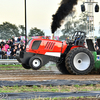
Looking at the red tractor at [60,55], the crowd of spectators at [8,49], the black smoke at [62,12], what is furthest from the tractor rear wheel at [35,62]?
the crowd of spectators at [8,49]

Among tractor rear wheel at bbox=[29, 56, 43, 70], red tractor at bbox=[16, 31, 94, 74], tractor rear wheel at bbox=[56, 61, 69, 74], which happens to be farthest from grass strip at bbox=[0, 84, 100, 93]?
tractor rear wheel at bbox=[56, 61, 69, 74]

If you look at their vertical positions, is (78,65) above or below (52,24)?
below

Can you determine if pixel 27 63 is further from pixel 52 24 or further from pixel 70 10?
pixel 70 10

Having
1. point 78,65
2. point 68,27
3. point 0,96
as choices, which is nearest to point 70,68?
point 78,65

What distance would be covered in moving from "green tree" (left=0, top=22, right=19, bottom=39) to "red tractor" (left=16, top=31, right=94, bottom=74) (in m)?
15.7

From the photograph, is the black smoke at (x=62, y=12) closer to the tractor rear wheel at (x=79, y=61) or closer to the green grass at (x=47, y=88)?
the tractor rear wheel at (x=79, y=61)

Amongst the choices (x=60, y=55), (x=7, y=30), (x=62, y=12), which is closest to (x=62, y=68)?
(x=60, y=55)

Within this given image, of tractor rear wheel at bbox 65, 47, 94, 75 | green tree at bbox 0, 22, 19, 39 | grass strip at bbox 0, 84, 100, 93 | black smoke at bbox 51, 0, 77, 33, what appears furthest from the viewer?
green tree at bbox 0, 22, 19, 39

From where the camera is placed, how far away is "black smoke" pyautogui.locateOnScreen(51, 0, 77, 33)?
12855 millimetres

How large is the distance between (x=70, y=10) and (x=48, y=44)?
3.18m

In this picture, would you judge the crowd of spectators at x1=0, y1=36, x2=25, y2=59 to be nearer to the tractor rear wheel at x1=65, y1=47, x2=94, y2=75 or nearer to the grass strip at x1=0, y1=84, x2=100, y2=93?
the tractor rear wheel at x1=65, y1=47, x2=94, y2=75

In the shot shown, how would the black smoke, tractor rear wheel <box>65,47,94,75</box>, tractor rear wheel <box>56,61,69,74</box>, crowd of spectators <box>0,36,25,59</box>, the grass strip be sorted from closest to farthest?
the grass strip < tractor rear wheel <box>65,47,94,75</box> < tractor rear wheel <box>56,61,69,74</box> < the black smoke < crowd of spectators <box>0,36,25,59</box>

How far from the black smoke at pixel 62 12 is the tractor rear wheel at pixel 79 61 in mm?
2007

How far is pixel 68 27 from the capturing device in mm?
40594
